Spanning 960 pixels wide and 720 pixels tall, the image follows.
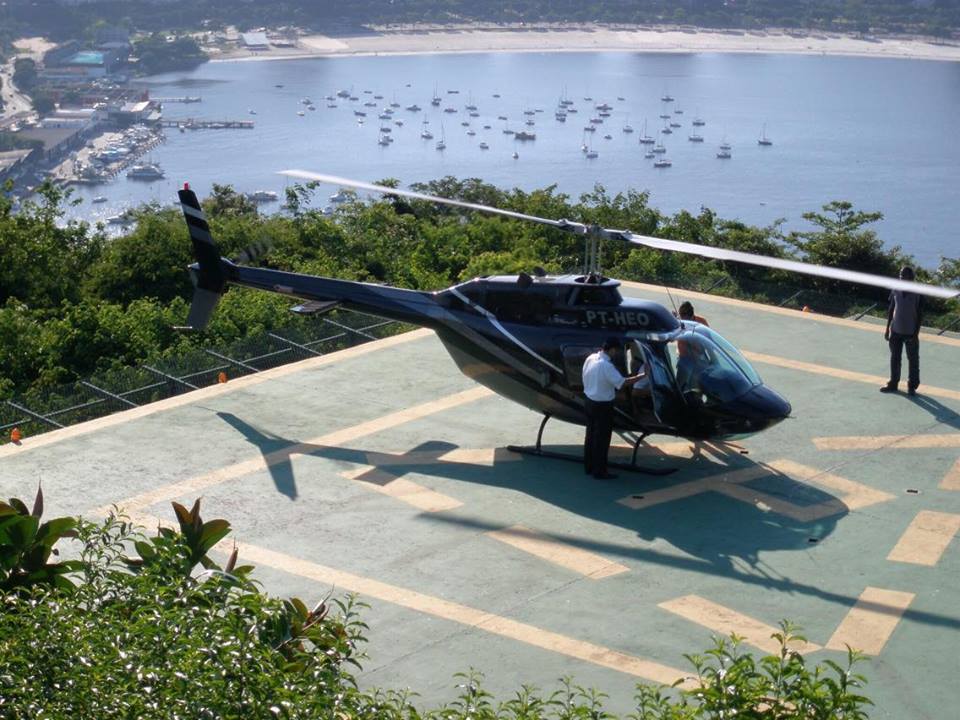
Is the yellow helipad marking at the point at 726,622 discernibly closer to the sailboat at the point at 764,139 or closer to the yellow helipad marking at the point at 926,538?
the yellow helipad marking at the point at 926,538

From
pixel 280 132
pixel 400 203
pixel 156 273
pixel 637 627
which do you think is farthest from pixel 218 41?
pixel 637 627

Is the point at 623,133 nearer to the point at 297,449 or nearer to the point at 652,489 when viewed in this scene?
the point at 297,449

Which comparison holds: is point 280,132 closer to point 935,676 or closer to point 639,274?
point 639,274

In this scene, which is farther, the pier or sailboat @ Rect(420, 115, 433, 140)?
the pier

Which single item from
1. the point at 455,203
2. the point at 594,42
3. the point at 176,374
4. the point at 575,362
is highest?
the point at 455,203

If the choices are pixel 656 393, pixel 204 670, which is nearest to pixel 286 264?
pixel 656 393

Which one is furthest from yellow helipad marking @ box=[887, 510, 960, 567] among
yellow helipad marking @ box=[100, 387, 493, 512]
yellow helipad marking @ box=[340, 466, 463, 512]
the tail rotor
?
the tail rotor

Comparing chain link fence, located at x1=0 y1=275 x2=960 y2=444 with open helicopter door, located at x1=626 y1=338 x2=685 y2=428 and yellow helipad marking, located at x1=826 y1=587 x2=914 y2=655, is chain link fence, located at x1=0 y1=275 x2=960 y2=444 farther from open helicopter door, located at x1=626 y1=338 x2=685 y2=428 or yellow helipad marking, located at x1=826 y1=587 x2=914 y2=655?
yellow helipad marking, located at x1=826 y1=587 x2=914 y2=655
